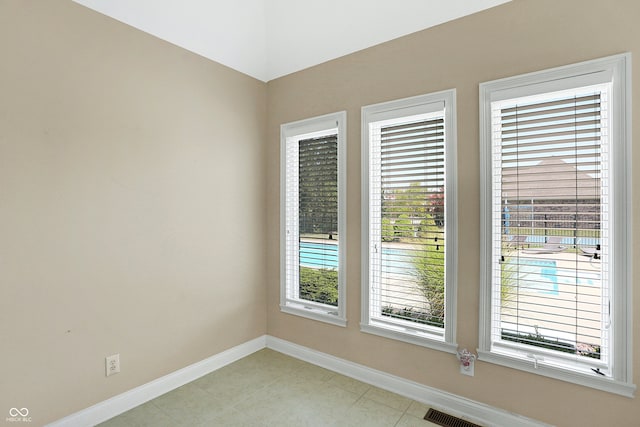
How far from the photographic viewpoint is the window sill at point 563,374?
5.76 feet

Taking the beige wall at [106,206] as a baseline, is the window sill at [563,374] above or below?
below

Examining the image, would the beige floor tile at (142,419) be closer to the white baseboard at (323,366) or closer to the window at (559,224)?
the white baseboard at (323,366)

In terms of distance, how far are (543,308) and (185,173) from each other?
8.63 ft

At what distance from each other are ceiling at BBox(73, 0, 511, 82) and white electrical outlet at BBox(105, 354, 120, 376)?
2.23 m

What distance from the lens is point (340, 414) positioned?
7.30 ft

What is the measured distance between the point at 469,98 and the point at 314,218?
61.6 inches

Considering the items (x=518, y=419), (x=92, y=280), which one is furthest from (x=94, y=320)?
(x=518, y=419)

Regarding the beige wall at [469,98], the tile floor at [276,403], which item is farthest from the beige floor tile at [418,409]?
the beige wall at [469,98]

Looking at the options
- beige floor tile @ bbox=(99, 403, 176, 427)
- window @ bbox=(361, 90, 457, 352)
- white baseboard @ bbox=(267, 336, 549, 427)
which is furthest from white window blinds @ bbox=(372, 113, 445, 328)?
beige floor tile @ bbox=(99, 403, 176, 427)

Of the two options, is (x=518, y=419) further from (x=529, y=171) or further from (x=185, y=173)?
(x=185, y=173)

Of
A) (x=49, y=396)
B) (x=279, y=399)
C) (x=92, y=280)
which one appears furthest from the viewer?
(x=279, y=399)

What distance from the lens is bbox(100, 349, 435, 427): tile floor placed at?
2.14 metres

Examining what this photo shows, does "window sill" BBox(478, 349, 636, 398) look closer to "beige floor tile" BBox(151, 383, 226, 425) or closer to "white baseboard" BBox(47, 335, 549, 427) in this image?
"white baseboard" BBox(47, 335, 549, 427)

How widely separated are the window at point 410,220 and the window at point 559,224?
237mm
